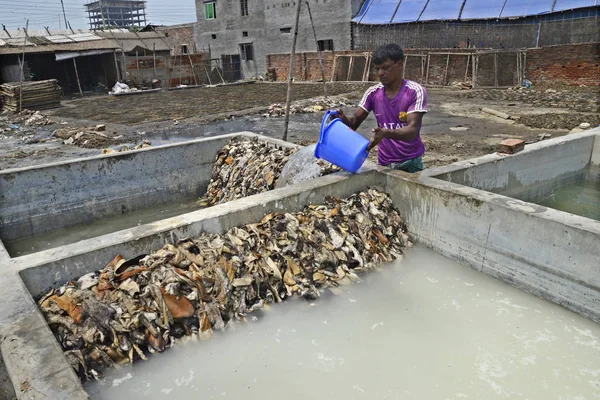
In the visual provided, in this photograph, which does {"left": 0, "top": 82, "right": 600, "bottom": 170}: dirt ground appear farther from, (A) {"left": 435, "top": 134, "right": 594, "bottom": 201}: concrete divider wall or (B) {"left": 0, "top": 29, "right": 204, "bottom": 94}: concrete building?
(B) {"left": 0, "top": 29, "right": 204, "bottom": 94}: concrete building

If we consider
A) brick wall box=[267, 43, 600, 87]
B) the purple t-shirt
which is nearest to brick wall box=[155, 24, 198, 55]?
brick wall box=[267, 43, 600, 87]

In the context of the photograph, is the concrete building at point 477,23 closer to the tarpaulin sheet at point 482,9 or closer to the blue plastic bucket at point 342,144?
the tarpaulin sheet at point 482,9

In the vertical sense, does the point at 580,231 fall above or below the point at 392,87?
below

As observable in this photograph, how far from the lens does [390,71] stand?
146 inches

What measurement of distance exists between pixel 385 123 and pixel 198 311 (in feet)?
7.46

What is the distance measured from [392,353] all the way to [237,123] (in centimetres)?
1085

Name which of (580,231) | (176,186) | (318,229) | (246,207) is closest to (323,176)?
(318,229)

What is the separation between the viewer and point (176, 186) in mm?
6180

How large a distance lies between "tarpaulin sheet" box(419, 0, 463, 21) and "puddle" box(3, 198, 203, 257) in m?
18.6

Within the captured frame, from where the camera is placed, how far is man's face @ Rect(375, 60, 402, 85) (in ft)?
12.1

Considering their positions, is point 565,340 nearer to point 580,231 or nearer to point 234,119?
point 580,231

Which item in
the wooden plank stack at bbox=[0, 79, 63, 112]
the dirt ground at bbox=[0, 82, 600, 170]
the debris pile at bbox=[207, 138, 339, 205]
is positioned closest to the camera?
the debris pile at bbox=[207, 138, 339, 205]

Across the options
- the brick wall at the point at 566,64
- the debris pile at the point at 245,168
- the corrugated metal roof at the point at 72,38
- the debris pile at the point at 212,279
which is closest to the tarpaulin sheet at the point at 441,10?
the brick wall at the point at 566,64

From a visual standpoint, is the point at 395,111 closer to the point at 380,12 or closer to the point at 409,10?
the point at 409,10
